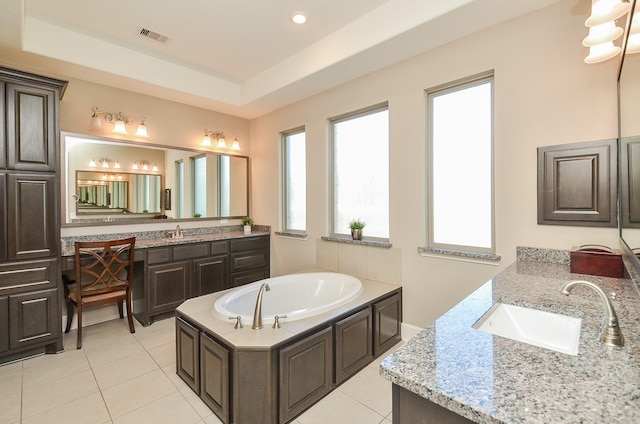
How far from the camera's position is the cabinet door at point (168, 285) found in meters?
3.25

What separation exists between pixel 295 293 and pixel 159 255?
5.18ft

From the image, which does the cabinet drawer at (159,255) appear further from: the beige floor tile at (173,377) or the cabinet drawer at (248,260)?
the beige floor tile at (173,377)

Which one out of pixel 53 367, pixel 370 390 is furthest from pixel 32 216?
pixel 370 390

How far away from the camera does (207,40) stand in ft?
9.90

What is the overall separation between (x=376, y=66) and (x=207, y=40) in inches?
67.9

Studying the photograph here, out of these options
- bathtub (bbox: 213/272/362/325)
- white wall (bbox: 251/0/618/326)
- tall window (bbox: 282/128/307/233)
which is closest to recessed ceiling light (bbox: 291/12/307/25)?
white wall (bbox: 251/0/618/326)

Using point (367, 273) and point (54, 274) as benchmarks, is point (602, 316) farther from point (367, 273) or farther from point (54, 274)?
point (54, 274)

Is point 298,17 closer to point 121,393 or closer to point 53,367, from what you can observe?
point 121,393

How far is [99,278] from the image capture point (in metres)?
2.81

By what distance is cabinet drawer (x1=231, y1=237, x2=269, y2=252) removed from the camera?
401cm

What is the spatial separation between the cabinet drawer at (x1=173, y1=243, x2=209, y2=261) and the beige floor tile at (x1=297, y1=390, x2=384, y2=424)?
7.51 feet

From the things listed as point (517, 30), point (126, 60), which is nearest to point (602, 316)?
point (517, 30)

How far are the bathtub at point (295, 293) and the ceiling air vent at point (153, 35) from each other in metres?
2.57

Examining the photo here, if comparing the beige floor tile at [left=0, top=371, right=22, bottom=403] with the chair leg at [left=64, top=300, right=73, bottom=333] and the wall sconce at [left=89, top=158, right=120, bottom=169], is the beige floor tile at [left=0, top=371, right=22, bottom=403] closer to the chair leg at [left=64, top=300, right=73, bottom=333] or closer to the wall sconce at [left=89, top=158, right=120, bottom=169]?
the chair leg at [left=64, top=300, right=73, bottom=333]
